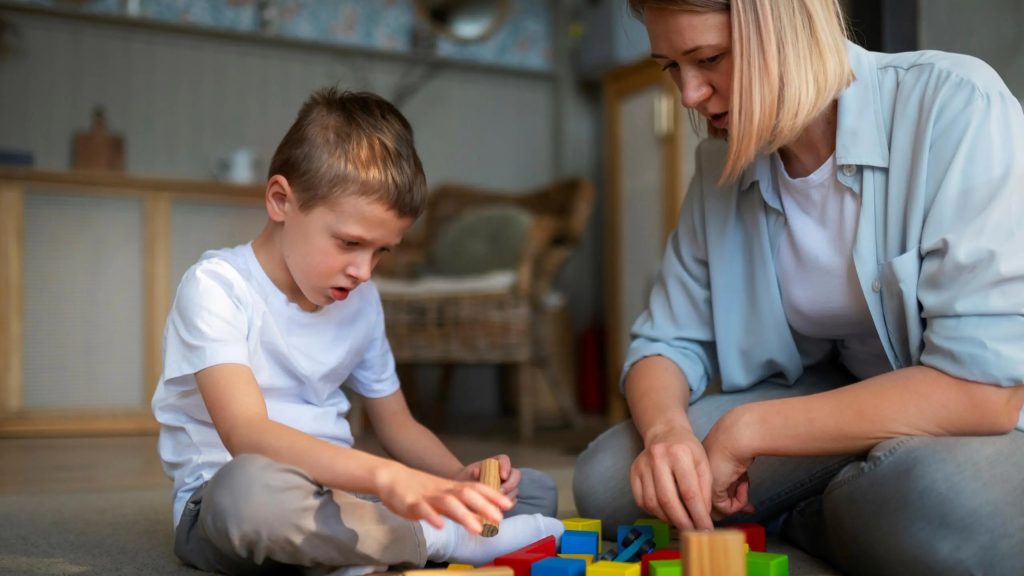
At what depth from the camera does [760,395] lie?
1.30 metres

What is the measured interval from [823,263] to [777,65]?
26 centimetres

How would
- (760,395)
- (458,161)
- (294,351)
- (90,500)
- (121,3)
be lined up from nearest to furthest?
(294,351) < (760,395) < (90,500) < (121,3) < (458,161)

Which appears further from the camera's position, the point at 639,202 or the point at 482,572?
the point at 639,202

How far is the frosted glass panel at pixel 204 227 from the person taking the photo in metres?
3.38

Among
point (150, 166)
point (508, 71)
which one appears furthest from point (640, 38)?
point (150, 166)

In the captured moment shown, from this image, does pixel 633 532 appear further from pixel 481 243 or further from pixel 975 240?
pixel 481 243

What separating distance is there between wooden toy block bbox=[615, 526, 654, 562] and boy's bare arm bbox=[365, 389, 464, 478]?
0.80 ft

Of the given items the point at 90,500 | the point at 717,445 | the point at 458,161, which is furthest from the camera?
the point at 458,161

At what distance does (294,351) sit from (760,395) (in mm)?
589

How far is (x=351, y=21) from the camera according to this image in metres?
3.99

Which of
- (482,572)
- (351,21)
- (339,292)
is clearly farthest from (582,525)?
(351,21)

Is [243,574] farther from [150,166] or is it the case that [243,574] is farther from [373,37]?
[373,37]

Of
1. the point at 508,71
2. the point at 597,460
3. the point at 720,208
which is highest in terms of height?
the point at 508,71

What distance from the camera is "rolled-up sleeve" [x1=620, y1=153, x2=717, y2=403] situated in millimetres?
1297
